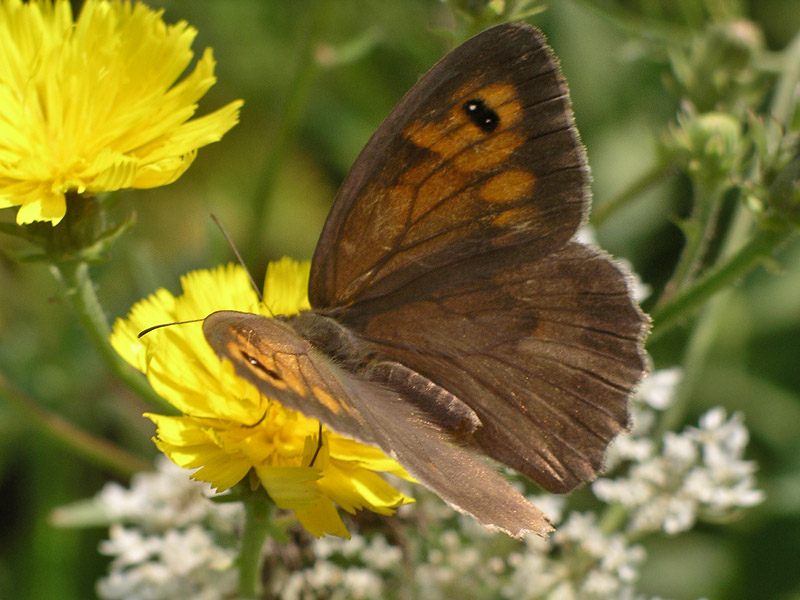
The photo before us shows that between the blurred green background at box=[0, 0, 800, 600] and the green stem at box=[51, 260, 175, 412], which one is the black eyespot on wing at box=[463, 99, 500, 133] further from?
the blurred green background at box=[0, 0, 800, 600]

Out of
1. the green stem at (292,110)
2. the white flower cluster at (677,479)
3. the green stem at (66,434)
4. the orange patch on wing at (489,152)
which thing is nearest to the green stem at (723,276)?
the white flower cluster at (677,479)

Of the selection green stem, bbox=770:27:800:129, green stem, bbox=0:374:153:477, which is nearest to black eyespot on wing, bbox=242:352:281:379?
green stem, bbox=0:374:153:477

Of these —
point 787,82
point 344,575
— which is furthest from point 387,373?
point 787,82

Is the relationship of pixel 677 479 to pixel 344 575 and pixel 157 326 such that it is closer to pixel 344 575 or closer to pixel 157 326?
pixel 344 575

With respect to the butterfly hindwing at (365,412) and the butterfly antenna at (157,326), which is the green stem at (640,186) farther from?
the butterfly antenna at (157,326)

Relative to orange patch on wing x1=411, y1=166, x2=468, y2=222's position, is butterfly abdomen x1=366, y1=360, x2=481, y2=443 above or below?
below

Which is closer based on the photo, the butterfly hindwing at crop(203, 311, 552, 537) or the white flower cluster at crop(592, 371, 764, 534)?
the butterfly hindwing at crop(203, 311, 552, 537)

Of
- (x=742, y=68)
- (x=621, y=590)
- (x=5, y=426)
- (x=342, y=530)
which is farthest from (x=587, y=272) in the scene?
(x=5, y=426)
